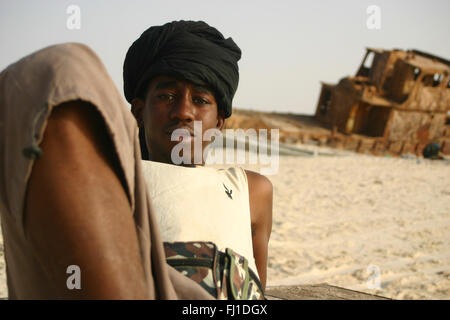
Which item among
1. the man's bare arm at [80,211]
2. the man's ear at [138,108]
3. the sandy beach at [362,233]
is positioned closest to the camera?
the man's bare arm at [80,211]

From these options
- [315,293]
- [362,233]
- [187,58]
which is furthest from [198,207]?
[362,233]

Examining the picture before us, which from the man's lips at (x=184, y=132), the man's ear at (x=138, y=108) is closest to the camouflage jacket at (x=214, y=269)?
the man's lips at (x=184, y=132)

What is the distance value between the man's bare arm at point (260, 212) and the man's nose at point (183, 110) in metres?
0.35

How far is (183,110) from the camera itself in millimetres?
1933

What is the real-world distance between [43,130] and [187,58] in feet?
4.01

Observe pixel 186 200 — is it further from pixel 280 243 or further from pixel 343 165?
pixel 343 165

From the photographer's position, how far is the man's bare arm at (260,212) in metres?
1.91

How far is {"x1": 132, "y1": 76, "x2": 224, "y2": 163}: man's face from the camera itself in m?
1.96

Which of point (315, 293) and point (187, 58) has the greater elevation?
point (187, 58)

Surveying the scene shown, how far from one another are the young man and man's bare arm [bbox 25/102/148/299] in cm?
58
